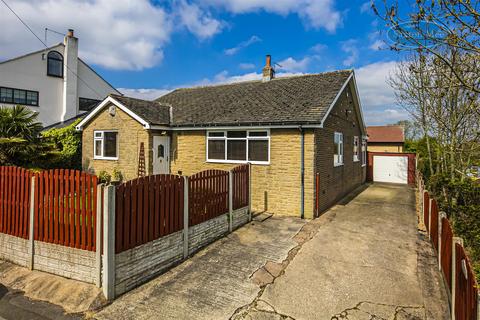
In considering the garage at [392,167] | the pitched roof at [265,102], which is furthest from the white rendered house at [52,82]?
the garage at [392,167]

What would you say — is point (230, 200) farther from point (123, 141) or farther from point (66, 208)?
point (123, 141)

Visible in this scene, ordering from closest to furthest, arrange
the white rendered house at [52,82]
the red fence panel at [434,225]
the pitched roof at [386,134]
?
the red fence panel at [434,225] → the white rendered house at [52,82] → the pitched roof at [386,134]

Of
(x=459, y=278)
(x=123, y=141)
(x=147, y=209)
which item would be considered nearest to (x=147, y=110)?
(x=123, y=141)

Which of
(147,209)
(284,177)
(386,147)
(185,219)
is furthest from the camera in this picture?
(386,147)

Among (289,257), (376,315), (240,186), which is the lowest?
(376,315)

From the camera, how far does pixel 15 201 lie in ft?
18.6

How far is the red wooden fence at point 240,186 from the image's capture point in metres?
7.94

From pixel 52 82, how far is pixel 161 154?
18.1 m

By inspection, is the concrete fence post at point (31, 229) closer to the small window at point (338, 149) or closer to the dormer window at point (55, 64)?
the small window at point (338, 149)

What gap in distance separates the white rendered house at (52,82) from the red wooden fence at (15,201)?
20491 mm

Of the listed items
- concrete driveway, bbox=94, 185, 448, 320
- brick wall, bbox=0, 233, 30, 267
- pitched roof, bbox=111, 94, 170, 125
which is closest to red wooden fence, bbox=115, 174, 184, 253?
concrete driveway, bbox=94, 185, 448, 320

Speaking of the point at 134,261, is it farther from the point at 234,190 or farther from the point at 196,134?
the point at 196,134

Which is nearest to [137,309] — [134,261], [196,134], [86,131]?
[134,261]

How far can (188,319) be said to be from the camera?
4.00m
